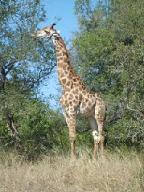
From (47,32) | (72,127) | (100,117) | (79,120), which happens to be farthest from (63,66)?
(79,120)

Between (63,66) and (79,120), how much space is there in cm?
368

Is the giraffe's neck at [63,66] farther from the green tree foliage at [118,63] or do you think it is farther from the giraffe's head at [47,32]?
the green tree foliage at [118,63]

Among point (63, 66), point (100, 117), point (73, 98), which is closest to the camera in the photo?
point (73, 98)

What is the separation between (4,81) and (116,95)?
4031 millimetres

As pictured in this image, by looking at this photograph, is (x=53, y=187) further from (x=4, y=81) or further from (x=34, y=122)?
(x=34, y=122)

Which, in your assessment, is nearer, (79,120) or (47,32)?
(47,32)

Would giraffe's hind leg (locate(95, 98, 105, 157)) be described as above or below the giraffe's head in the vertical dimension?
below

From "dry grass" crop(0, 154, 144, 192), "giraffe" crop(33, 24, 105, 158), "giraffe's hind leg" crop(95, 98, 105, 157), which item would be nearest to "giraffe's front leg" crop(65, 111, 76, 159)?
"giraffe" crop(33, 24, 105, 158)

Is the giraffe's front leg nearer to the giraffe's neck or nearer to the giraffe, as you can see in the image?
the giraffe

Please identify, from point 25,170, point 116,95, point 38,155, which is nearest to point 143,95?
point 116,95

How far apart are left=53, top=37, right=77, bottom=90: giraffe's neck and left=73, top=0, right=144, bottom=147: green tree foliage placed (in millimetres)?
1622

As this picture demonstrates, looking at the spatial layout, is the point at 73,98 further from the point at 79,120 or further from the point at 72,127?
the point at 79,120

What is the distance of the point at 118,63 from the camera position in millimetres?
15070

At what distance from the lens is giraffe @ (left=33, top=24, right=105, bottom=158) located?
41.6 feet
